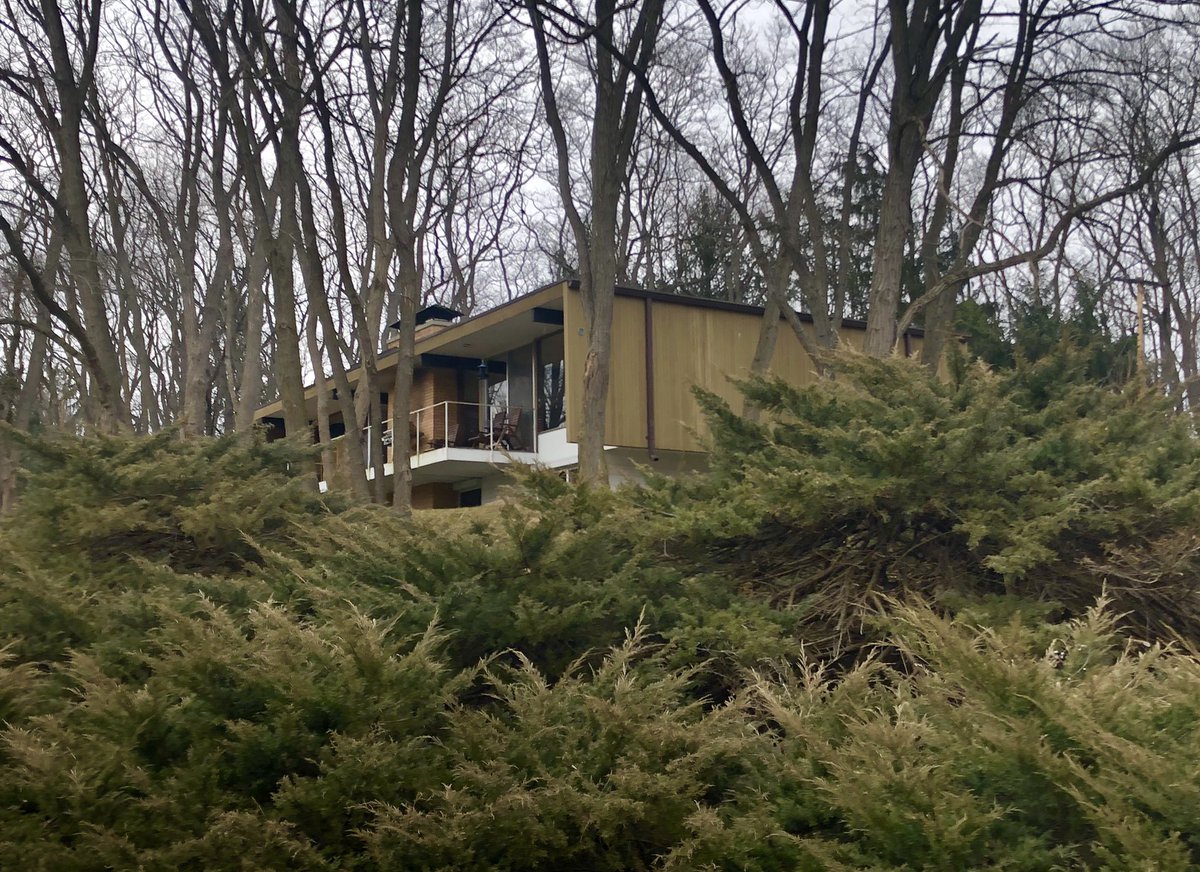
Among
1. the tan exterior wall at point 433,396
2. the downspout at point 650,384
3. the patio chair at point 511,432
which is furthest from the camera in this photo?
the tan exterior wall at point 433,396

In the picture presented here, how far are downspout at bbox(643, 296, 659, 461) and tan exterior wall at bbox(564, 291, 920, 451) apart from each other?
70 mm

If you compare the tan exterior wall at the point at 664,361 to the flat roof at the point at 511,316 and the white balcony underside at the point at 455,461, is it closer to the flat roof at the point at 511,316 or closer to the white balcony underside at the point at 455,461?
the flat roof at the point at 511,316

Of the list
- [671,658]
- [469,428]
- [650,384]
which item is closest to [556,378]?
[469,428]

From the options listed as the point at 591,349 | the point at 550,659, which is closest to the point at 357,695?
the point at 550,659

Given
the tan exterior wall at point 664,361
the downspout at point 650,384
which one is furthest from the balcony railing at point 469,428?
the downspout at point 650,384

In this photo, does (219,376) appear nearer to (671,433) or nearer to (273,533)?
(671,433)

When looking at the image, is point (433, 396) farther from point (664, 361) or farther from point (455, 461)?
point (664, 361)

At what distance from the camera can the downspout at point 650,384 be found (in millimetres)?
20297

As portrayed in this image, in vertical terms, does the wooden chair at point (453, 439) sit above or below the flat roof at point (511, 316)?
below

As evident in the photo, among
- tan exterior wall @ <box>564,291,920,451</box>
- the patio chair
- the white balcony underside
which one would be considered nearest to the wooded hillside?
tan exterior wall @ <box>564,291,920,451</box>

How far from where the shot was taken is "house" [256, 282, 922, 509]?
794 inches

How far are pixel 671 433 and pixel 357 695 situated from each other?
1615 cm

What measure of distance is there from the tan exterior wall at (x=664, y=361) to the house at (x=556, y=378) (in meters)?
0.02

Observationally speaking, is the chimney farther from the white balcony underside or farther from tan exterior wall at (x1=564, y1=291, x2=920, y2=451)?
tan exterior wall at (x1=564, y1=291, x2=920, y2=451)
